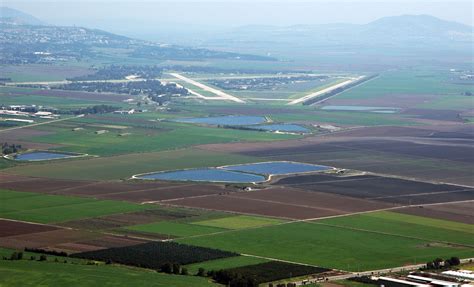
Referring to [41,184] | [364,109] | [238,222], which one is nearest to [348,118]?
[364,109]

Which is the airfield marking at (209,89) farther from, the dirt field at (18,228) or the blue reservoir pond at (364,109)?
the dirt field at (18,228)

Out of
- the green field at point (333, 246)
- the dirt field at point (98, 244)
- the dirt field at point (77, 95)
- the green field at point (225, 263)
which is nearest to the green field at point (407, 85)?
the dirt field at point (77, 95)

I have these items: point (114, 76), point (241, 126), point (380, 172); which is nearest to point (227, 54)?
point (114, 76)

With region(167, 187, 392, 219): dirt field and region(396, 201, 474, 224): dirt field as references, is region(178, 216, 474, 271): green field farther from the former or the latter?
region(167, 187, 392, 219): dirt field

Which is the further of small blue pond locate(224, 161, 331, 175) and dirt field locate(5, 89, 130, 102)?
dirt field locate(5, 89, 130, 102)

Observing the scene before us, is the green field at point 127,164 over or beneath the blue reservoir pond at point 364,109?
over

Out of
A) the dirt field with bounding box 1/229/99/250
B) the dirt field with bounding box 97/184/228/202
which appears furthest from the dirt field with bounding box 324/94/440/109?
the dirt field with bounding box 1/229/99/250

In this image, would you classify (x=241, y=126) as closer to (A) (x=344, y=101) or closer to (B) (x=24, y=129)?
(B) (x=24, y=129)
